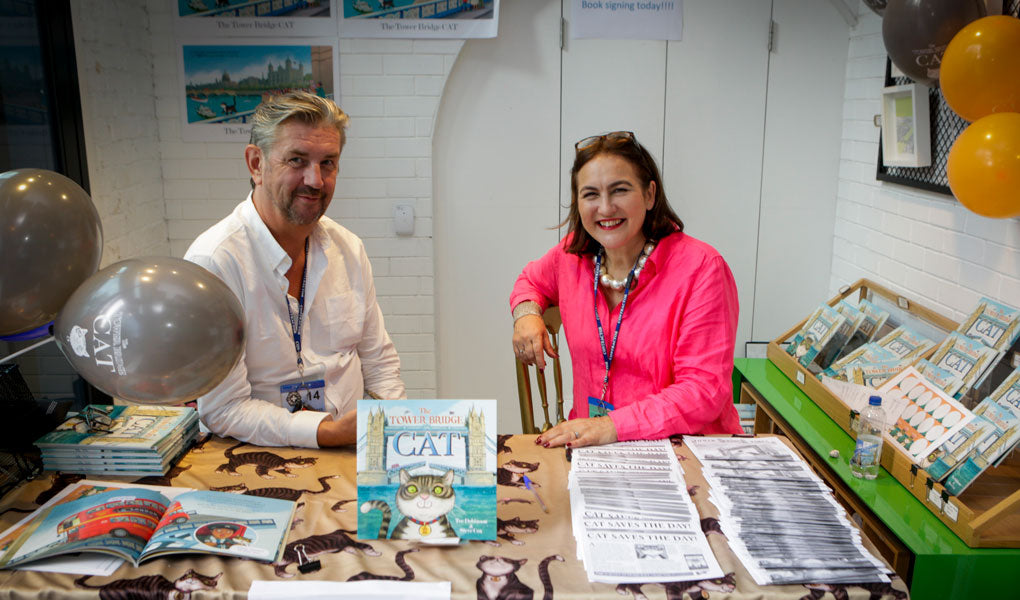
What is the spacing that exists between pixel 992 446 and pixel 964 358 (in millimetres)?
451

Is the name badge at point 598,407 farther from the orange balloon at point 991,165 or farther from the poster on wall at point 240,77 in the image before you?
the poster on wall at point 240,77

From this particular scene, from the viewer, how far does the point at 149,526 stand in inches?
59.6

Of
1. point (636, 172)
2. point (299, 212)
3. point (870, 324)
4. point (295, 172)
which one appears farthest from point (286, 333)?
point (870, 324)

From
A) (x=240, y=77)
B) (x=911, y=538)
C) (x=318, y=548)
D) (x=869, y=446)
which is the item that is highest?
(x=240, y=77)

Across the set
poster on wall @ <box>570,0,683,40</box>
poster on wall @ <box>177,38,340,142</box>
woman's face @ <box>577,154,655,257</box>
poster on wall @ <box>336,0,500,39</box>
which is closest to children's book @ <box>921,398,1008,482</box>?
woman's face @ <box>577,154,655,257</box>

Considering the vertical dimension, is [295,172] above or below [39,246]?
above

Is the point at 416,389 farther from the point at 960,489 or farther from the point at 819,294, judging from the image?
the point at 960,489

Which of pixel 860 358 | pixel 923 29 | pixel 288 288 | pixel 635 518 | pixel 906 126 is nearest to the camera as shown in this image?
pixel 635 518

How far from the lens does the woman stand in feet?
6.74

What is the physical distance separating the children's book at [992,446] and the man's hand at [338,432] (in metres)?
1.60

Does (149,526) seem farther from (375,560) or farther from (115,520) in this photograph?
(375,560)

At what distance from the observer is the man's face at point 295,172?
6.94ft

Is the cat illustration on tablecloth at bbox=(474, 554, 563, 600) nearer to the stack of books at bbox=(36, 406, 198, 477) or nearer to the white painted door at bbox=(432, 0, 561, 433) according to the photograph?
the stack of books at bbox=(36, 406, 198, 477)

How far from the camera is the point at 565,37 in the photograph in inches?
149
